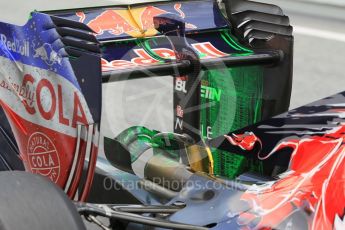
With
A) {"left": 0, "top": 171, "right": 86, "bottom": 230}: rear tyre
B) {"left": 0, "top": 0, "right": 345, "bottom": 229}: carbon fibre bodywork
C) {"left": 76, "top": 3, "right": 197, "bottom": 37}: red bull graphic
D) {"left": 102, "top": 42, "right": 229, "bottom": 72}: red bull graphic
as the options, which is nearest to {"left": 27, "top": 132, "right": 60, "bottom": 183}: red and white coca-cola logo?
{"left": 0, "top": 0, "right": 345, "bottom": 229}: carbon fibre bodywork

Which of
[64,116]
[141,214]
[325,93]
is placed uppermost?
[64,116]

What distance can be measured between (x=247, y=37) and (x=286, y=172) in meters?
1.05

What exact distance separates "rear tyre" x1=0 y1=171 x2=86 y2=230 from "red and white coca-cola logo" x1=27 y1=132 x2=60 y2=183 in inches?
11.4

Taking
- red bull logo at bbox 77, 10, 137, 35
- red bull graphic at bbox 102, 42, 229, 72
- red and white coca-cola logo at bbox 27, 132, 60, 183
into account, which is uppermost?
red bull logo at bbox 77, 10, 137, 35

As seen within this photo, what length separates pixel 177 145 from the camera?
9.53 feet

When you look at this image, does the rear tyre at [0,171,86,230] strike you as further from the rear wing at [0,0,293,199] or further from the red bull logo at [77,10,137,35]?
the red bull logo at [77,10,137,35]

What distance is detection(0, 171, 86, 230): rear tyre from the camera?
6.94ft

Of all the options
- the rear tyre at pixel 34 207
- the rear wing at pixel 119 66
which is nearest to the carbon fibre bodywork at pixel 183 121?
the rear wing at pixel 119 66

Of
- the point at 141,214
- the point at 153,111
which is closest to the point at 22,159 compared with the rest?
the point at 141,214

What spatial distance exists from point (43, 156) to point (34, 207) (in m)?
0.45

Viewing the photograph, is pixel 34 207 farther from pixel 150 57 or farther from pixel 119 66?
pixel 150 57

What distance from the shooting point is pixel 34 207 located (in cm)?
214

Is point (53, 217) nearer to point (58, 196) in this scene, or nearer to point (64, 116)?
point (58, 196)

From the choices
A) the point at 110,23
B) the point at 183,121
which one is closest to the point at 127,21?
the point at 110,23
